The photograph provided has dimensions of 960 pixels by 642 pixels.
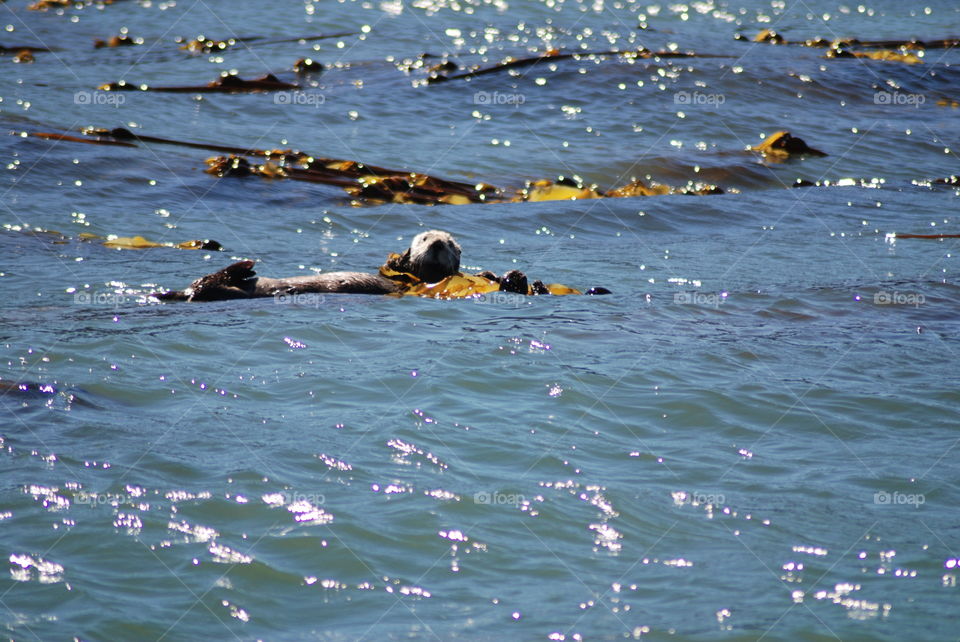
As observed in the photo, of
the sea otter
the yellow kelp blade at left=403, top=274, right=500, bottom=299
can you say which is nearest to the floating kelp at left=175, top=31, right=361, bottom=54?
the sea otter

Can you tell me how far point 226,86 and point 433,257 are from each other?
9.64 m

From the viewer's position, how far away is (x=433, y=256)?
739cm

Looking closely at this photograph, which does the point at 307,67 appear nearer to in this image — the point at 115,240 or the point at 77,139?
the point at 77,139

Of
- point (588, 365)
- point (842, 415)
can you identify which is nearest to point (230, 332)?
point (588, 365)

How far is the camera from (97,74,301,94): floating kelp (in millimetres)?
15586

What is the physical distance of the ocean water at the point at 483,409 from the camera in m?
3.46

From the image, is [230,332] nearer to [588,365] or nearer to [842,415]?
[588,365]

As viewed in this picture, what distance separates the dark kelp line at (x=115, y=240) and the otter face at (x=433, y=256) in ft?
7.18

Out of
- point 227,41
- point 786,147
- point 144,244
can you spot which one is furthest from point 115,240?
point 227,41

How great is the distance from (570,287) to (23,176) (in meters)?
6.21

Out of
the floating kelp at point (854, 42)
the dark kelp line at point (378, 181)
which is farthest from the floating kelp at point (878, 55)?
the dark kelp line at point (378, 181)

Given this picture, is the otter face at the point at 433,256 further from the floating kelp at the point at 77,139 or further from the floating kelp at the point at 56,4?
the floating kelp at the point at 56,4

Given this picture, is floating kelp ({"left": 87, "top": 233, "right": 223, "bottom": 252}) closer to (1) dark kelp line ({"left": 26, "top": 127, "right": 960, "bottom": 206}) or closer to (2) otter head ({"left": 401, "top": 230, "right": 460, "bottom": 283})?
(2) otter head ({"left": 401, "top": 230, "right": 460, "bottom": 283})

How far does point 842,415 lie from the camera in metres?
5.28
